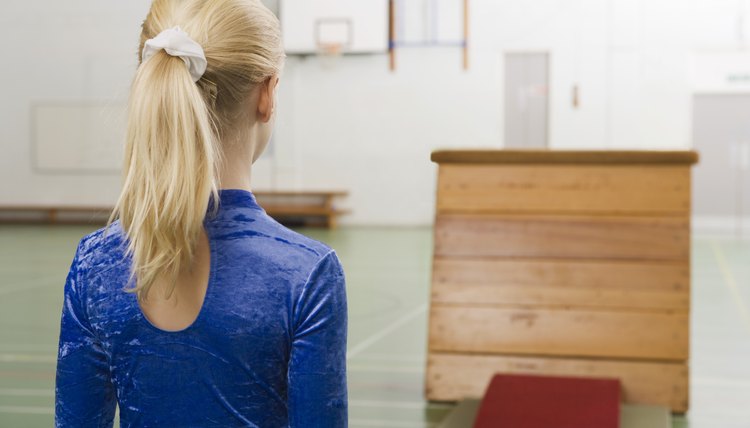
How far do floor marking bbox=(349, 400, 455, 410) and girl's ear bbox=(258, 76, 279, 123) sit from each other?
280 cm

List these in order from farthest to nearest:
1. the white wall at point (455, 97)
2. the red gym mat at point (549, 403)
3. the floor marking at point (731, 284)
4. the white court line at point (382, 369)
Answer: the white wall at point (455, 97) → the floor marking at point (731, 284) → the white court line at point (382, 369) → the red gym mat at point (549, 403)

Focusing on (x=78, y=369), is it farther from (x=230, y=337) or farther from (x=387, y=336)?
(x=387, y=336)

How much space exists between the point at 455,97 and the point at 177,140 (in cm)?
1329

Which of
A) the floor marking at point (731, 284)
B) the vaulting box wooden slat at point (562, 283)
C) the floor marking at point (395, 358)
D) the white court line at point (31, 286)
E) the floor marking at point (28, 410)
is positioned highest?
the vaulting box wooden slat at point (562, 283)

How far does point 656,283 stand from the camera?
3.77 metres

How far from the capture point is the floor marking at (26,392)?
4.10m

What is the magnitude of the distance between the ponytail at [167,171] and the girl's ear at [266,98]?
0.11 metres

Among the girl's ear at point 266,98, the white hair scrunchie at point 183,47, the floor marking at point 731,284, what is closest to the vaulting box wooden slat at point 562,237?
the floor marking at point 731,284

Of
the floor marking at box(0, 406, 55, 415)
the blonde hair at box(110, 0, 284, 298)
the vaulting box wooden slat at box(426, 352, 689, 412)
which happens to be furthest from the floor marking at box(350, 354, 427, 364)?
the blonde hair at box(110, 0, 284, 298)

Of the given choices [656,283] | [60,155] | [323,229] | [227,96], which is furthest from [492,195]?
[323,229]

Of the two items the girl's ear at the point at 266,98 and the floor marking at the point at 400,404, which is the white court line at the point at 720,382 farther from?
the girl's ear at the point at 266,98

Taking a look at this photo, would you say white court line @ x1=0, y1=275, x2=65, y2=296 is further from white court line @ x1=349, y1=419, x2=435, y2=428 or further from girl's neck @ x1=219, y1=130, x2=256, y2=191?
girl's neck @ x1=219, y1=130, x2=256, y2=191

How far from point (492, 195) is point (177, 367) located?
2.88 m

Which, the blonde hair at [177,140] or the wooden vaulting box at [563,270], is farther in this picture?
the wooden vaulting box at [563,270]
